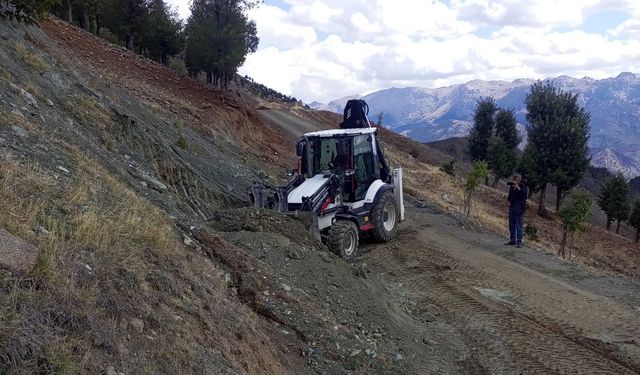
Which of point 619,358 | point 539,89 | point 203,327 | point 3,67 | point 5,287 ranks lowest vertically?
point 619,358

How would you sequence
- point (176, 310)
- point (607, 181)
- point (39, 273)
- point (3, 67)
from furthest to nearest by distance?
point (607, 181) → point (3, 67) → point (176, 310) → point (39, 273)

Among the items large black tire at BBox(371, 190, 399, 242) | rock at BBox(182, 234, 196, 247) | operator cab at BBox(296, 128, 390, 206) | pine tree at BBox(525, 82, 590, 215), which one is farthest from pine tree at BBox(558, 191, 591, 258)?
pine tree at BBox(525, 82, 590, 215)

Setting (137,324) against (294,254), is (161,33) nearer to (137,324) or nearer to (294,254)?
(294,254)

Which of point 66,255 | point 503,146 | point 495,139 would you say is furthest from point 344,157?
point 495,139

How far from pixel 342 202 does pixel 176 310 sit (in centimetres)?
769

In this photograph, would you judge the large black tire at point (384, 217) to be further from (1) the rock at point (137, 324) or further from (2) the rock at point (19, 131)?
(1) the rock at point (137, 324)

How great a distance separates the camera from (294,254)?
845 cm

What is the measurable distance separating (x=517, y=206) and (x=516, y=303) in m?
4.54

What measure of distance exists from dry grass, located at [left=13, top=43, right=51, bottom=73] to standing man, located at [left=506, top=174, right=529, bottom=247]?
11166mm

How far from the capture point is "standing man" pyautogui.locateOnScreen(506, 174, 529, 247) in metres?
13.2

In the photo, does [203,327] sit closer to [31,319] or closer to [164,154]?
[31,319]

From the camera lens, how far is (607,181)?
44156 millimetres

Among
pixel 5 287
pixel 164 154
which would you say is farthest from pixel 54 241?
pixel 164 154

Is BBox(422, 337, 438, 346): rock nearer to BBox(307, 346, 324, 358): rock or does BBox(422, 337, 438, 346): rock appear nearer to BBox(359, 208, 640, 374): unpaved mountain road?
BBox(359, 208, 640, 374): unpaved mountain road
